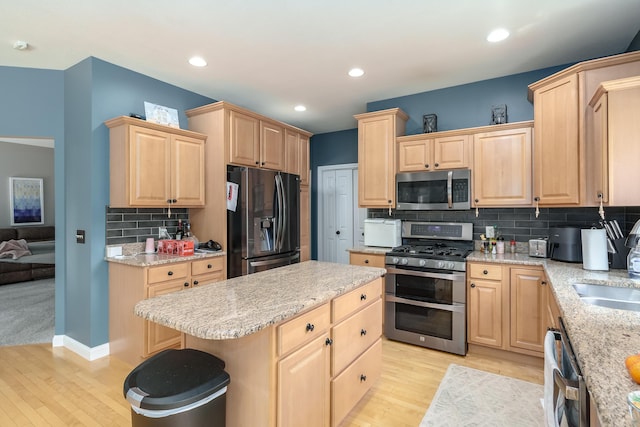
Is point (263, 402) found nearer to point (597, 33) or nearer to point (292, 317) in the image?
point (292, 317)

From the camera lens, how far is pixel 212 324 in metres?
1.21

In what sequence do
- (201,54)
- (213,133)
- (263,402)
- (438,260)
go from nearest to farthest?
(263,402), (201,54), (438,260), (213,133)

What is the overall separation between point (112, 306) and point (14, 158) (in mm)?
5725

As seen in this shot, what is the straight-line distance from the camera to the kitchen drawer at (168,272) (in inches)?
106

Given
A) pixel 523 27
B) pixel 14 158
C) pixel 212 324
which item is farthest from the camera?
pixel 14 158

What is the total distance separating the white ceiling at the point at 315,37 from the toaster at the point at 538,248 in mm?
1686

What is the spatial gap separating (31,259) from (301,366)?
6516 mm

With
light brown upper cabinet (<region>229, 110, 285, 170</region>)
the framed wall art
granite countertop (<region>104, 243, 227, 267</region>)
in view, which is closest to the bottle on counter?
granite countertop (<region>104, 243, 227, 267</region>)

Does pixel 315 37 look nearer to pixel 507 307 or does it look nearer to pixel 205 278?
pixel 205 278

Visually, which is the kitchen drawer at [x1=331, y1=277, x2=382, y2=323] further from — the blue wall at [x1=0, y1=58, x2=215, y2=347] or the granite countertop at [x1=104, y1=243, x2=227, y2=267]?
the blue wall at [x1=0, y1=58, x2=215, y2=347]

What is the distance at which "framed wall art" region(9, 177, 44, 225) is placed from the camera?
20.8 ft

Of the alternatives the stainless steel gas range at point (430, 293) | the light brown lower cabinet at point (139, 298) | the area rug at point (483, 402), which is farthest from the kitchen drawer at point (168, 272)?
the area rug at point (483, 402)

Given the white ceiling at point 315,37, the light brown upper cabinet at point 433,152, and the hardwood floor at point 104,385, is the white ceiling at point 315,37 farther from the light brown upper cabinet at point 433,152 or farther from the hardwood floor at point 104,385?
the hardwood floor at point 104,385

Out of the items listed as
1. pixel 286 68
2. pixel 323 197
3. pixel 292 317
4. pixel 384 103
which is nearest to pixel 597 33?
pixel 384 103
